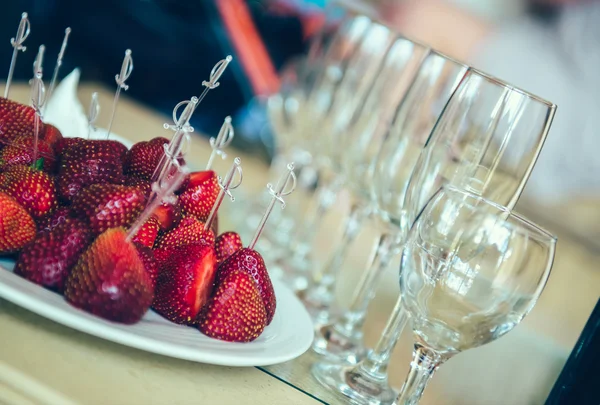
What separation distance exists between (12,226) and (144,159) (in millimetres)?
114

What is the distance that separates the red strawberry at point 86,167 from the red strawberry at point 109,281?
0.21ft

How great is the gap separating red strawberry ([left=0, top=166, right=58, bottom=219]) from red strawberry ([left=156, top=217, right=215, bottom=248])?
3.0 inches

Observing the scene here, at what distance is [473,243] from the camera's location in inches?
17.7

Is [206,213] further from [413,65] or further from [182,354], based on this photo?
[413,65]

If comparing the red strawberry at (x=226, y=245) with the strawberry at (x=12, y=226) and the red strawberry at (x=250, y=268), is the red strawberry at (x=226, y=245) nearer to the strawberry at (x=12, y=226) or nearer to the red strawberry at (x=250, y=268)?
the red strawberry at (x=250, y=268)

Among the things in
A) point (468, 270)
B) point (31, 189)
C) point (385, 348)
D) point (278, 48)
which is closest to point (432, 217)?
point (468, 270)

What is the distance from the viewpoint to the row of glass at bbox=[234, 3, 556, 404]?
1.47ft

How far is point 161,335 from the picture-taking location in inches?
17.0

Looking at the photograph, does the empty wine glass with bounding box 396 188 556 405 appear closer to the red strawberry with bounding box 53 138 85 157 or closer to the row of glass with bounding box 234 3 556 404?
the row of glass with bounding box 234 3 556 404

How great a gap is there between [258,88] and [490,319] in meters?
2.17

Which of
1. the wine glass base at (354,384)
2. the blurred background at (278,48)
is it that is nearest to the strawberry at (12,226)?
the wine glass base at (354,384)

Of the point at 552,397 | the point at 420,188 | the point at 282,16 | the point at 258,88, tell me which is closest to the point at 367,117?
the point at 420,188

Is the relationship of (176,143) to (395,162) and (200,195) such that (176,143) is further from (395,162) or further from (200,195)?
(395,162)

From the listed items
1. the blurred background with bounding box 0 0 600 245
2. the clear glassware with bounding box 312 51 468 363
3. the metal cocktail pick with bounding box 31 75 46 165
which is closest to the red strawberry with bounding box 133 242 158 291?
the metal cocktail pick with bounding box 31 75 46 165
